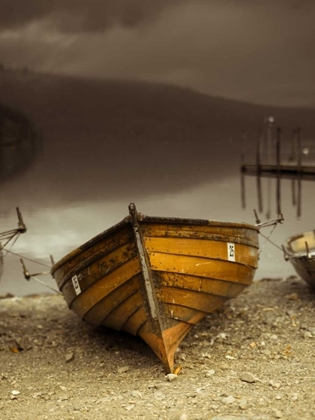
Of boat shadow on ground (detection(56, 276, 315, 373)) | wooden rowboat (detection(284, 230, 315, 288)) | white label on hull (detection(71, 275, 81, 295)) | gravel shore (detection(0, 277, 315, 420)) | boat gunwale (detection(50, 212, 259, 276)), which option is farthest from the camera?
wooden rowboat (detection(284, 230, 315, 288))

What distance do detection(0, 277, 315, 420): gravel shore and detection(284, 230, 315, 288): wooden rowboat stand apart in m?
0.51

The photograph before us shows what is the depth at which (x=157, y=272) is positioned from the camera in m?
7.42

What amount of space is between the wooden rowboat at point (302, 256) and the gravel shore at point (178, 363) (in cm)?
51

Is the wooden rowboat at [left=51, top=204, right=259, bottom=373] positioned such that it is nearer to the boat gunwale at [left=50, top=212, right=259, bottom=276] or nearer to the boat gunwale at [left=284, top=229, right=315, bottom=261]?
the boat gunwale at [left=50, top=212, right=259, bottom=276]

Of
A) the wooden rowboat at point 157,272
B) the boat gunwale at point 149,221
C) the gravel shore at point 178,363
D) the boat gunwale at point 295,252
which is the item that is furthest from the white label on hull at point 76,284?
the boat gunwale at point 295,252

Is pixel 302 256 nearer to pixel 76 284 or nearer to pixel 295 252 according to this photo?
pixel 295 252

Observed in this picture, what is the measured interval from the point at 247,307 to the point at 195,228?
349 cm

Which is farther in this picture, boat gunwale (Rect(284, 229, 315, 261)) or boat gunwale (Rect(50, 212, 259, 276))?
boat gunwale (Rect(284, 229, 315, 261))

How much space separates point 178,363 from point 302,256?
147 inches

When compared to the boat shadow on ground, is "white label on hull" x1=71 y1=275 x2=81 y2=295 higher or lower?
higher

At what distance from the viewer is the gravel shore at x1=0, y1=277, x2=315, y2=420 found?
20.0ft

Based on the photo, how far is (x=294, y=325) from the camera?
29.8ft

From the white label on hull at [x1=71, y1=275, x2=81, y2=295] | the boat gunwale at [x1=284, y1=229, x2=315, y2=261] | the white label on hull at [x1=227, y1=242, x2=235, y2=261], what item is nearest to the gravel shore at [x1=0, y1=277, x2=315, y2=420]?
the boat gunwale at [x1=284, y1=229, x2=315, y2=261]

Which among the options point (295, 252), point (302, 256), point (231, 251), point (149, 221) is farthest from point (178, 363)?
point (295, 252)
